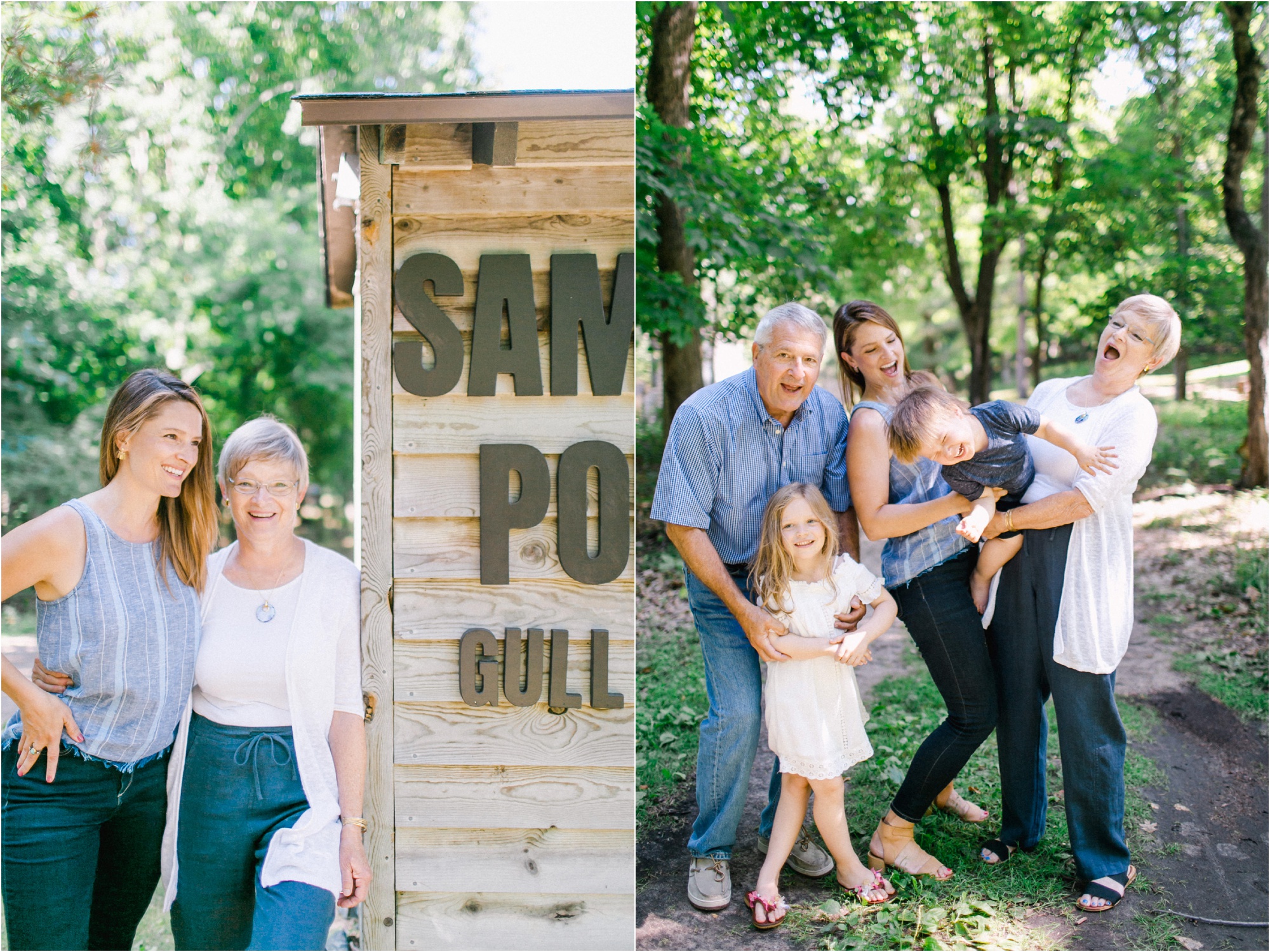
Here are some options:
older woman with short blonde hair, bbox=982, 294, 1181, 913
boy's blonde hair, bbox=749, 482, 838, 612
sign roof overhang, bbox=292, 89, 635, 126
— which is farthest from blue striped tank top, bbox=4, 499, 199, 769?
older woman with short blonde hair, bbox=982, 294, 1181, 913

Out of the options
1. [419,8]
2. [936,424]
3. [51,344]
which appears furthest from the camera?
[419,8]

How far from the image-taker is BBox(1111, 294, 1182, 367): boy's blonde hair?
9.82ft

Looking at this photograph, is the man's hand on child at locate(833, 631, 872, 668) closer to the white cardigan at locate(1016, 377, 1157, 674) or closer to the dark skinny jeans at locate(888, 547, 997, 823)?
the dark skinny jeans at locate(888, 547, 997, 823)

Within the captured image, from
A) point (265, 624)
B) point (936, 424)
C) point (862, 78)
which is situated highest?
point (862, 78)

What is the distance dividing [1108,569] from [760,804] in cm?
181

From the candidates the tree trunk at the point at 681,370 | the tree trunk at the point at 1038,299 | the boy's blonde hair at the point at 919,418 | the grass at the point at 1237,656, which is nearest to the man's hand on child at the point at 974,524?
the boy's blonde hair at the point at 919,418

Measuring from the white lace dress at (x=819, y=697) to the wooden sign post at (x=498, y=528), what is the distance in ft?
2.04

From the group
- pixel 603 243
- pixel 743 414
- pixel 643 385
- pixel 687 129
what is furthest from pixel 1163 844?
pixel 643 385

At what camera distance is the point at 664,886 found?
10.8 feet

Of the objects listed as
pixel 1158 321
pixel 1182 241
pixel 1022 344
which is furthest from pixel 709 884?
pixel 1022 344

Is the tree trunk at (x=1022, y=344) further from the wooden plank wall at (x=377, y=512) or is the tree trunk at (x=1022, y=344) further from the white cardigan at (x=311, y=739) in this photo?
the white cardigan at (x=311, y=739)

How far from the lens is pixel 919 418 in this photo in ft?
9.38

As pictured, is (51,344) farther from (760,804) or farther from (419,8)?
(760,804)

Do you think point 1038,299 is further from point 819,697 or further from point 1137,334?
point 819,697
